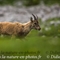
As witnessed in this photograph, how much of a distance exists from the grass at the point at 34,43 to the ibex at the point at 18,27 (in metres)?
0.04

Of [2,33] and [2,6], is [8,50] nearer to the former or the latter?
[2,33]

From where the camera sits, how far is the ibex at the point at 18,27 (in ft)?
6.95

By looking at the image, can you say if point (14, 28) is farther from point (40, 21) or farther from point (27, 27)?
point (40, 21)

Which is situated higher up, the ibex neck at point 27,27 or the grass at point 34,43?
the ibex neck at point 27,27

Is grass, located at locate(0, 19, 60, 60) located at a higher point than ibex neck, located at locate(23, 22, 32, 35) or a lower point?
lower

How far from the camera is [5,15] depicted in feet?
7.19

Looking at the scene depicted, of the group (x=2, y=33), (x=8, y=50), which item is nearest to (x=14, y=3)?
(x=2, y=33)

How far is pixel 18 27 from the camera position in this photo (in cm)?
212

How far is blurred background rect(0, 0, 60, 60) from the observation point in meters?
2.11

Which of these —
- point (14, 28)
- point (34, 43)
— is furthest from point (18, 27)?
point (34, 43)

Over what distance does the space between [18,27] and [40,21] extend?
20 cm

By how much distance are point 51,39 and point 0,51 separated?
448 mm

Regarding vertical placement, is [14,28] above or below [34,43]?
above

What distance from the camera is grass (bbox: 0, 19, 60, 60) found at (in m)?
2.09
